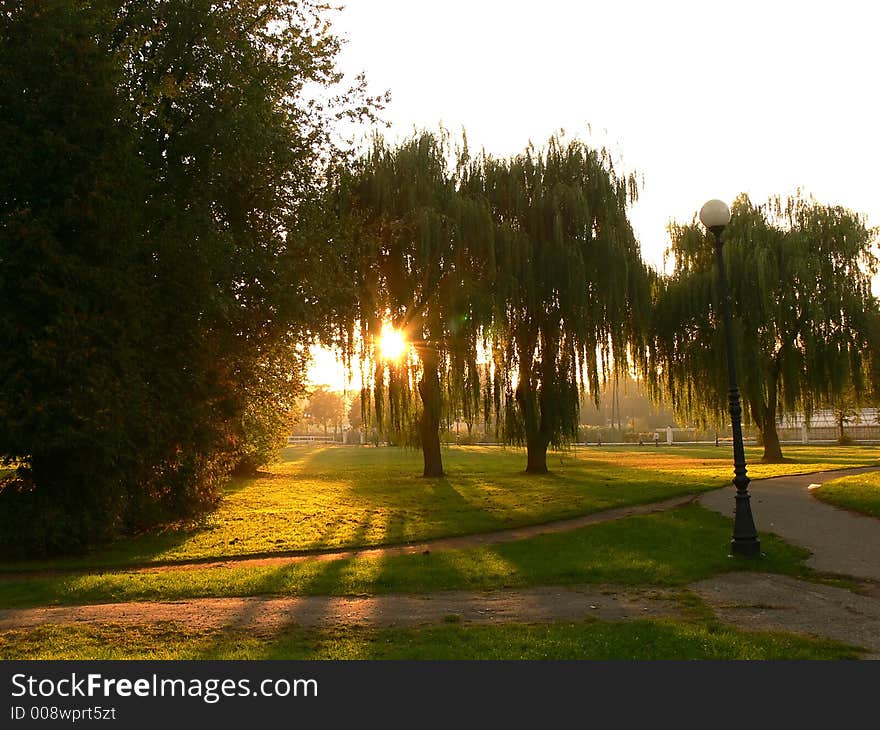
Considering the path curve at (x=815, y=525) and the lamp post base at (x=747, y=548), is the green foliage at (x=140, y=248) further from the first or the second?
the path curve at (x=815, y=525)

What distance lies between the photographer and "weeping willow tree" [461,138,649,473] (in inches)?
894

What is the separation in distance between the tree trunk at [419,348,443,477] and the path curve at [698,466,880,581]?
8.91 metres

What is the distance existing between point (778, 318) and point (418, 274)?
603 inches

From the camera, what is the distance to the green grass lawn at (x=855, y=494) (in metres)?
14.2

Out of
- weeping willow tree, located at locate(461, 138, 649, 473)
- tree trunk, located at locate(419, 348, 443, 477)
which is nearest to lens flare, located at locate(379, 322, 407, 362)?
tree trunk, located at locate(419, 348, 443, 477)

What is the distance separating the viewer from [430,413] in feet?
76.4

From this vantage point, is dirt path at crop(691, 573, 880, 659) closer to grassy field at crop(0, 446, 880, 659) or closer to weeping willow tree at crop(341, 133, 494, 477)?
grassy field at crop(0, 446, 880, 659)

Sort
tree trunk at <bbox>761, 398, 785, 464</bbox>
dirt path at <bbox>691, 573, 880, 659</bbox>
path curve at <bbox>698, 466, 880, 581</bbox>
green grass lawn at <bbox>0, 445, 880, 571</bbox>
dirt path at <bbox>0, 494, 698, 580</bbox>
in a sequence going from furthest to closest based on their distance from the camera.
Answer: tree trunk at <bbox>761, 398, 785, 464</bbox> → green grass lawn at <bbox>0, 445, 880, 571</bbox> → dirt path at <bbox>0, 494, 698, 580</bbox> → path curve at <bbox>698, 466, 880, 581</bbox> → dirt path at <bbox>691, 573, 880, 659</bbox>

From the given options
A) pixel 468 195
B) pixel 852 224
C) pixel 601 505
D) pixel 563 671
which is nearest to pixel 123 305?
pixel 563 671

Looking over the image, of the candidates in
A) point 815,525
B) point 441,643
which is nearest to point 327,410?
point 815,525

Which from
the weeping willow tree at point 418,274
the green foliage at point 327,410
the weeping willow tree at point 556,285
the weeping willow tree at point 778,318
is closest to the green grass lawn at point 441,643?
the weeping willow tree at point 418,274

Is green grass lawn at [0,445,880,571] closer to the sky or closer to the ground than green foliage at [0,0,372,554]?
closer to the ground

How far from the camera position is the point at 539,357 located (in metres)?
23.6

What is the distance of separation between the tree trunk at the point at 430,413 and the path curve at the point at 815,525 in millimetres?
8915
